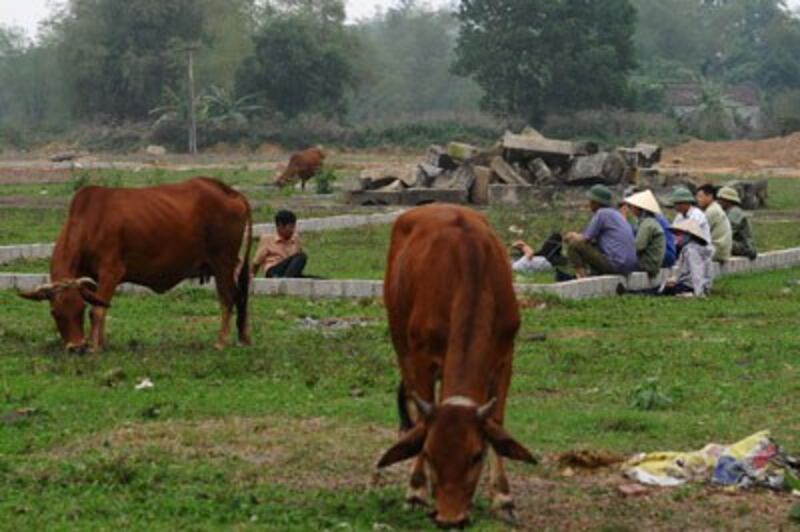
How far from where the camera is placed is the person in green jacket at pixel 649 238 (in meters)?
21.0

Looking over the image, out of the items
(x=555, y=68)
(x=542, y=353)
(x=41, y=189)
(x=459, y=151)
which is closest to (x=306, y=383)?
(x=542, y=353)

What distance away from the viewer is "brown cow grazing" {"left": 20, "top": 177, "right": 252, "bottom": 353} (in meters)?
Answer: 15.7

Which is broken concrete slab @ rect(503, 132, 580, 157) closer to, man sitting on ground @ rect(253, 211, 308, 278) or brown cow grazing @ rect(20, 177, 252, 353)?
man sitting on ground @ rect(253, 211, 308, 278)

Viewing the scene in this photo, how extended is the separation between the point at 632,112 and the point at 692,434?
67.3 metres

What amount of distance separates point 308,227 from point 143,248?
13335mm

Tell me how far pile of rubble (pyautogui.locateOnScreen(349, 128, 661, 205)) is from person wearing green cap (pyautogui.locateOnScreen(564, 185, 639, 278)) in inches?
611

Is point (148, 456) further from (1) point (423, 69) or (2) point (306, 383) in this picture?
(1) point (423, 69)

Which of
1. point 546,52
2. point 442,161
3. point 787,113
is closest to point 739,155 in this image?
point 546,52

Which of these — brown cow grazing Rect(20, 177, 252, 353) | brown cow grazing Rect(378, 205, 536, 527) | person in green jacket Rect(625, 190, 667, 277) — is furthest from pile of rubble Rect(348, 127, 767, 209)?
brown cow grazing Rect(378, 205, 536, 527)

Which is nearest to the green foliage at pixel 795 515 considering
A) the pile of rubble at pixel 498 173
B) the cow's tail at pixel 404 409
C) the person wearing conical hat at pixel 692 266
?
the cow's tail at pixel 404 409

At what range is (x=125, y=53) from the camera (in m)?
90.6

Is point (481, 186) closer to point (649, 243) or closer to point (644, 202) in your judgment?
point (644, 202)

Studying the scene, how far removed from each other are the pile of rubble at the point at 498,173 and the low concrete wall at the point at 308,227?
12.3ft

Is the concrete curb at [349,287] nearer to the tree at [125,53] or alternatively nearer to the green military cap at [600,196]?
the green military cap at [600,196]
